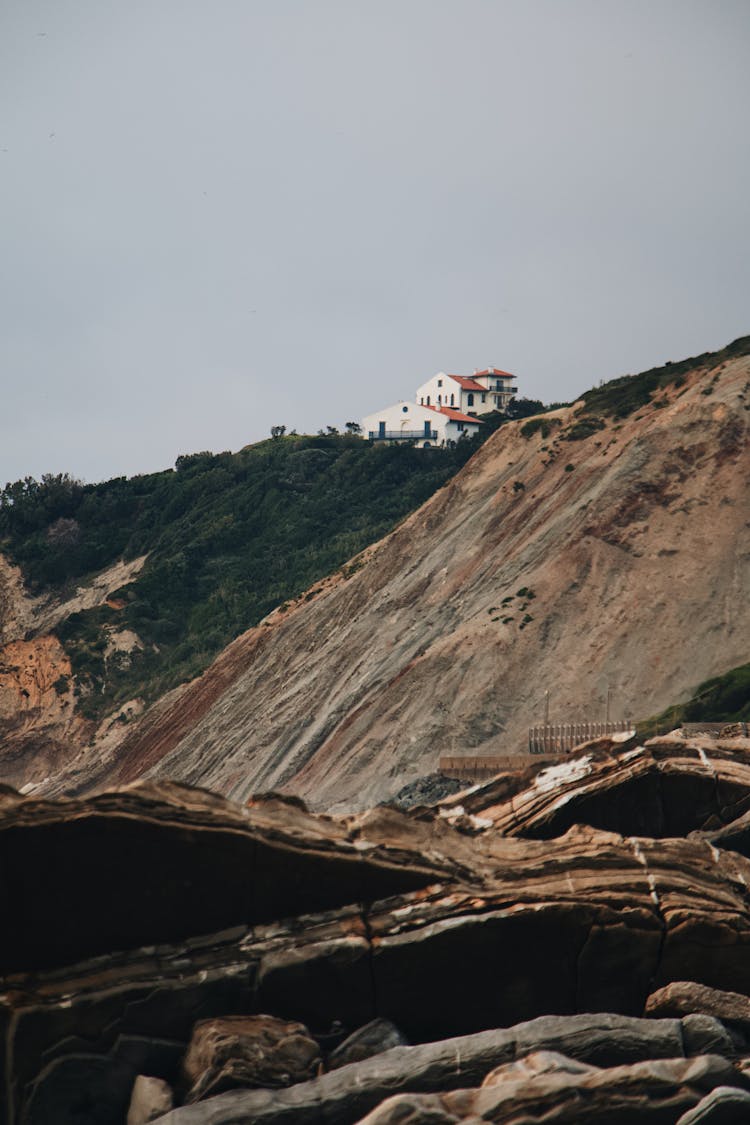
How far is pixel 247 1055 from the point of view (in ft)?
45.6

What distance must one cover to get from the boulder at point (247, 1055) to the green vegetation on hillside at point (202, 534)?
281 ft

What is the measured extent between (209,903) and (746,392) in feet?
220

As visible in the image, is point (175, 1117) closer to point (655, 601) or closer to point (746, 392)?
point (655, 601)

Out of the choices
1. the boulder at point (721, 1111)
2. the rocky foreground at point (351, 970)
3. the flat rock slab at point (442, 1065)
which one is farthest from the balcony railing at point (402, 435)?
the boulder at point (721, 1111)

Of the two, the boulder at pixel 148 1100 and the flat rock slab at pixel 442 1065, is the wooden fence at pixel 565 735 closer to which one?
the flat rock slab at pixel 442 1065

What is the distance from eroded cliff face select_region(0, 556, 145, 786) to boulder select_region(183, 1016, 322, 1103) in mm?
82219

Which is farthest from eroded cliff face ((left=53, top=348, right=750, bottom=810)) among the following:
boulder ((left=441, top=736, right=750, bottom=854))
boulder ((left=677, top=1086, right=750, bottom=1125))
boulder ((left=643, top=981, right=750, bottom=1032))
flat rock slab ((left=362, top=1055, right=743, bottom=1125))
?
boulder ((left=677, top=1086, right=750, bottom=1125))

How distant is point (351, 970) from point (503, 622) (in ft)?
180

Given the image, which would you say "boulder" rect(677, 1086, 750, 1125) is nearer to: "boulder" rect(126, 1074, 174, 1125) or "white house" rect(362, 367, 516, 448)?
"boulder" rect(126, 1074, 174, 1125)

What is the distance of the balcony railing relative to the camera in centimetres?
13400

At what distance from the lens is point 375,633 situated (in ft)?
257

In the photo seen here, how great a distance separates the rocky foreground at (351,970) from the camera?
13.6 m

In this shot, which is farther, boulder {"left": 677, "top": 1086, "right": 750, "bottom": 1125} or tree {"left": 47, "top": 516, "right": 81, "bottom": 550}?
tree {"left": 47, "top": 516, "right": 81, "bottom": 550}

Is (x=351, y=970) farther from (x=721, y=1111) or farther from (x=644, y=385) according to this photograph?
(x=644, y=385)
